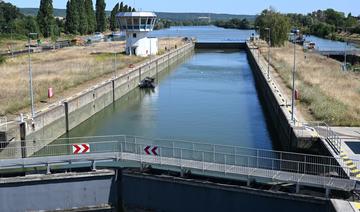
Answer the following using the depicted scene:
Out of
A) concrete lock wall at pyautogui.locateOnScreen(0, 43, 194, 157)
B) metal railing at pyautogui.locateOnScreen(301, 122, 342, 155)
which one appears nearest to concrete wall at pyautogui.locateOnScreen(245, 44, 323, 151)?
metal railing at pyautogui.locateOnScreen(301, 122, 342, 155)

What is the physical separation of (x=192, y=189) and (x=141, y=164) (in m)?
2.16

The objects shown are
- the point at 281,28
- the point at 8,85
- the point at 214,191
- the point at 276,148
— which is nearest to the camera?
the point at 214,191

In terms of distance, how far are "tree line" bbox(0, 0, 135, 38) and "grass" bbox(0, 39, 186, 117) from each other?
3662cm

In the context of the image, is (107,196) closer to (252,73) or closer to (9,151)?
(9,151)

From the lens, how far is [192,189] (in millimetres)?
15867

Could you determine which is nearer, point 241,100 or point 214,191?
point 214,191

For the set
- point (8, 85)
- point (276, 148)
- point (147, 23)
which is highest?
point (147, 23)

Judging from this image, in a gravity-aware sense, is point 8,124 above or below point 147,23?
below

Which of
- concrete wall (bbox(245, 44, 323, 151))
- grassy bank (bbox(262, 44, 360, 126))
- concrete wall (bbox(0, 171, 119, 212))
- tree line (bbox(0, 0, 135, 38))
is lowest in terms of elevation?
concrete wall (bbox(0, 171, 119, 212))

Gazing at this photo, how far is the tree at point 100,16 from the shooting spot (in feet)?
414

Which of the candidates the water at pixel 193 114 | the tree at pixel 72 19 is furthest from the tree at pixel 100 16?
the water at pixel 193 114

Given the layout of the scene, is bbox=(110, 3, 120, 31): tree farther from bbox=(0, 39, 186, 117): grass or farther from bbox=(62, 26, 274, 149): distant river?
bbox=(62, 26, 274, 149): distant river

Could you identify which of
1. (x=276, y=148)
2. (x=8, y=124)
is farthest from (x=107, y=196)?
(x=276, y=148)

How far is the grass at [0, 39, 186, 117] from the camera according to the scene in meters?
30.4
